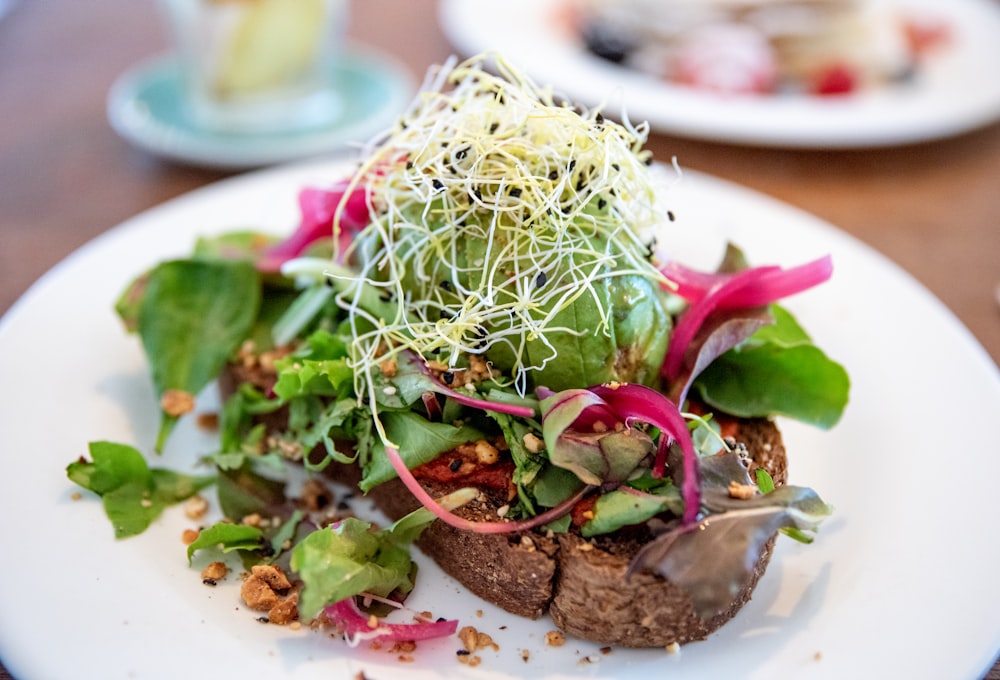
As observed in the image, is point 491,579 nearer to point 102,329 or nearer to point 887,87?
point 102,329

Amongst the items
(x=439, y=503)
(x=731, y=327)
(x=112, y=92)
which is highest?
(x=731, y=327)

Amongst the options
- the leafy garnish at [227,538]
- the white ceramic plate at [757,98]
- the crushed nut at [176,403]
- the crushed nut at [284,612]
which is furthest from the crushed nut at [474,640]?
the white ceramic plate at [757,98]

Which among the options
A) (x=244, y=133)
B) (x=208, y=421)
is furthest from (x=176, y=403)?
(x=244, y=133)

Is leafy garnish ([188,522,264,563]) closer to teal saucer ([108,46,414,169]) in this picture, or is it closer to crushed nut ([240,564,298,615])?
crushed nut ([240,564,298,615])

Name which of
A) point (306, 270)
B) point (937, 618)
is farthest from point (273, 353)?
point (937, 618)

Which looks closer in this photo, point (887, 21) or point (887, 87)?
point (887, 87)

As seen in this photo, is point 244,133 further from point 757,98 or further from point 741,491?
point 741,491

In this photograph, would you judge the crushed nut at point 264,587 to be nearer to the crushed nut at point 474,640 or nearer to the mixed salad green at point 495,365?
the mixed salad green at point 495,365
